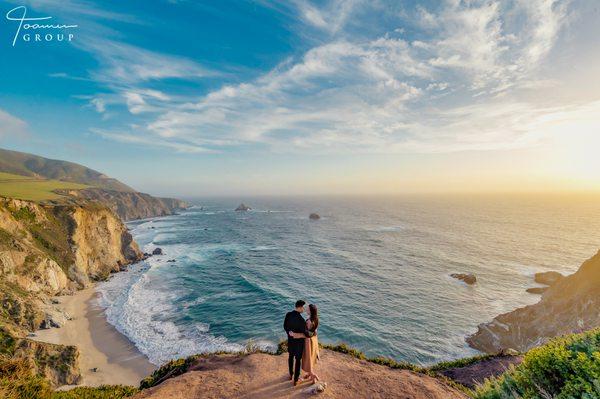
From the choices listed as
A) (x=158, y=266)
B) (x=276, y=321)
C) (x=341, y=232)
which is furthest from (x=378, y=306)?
(x=341, y=232)

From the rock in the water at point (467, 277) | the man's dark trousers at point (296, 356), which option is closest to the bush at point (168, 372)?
the man's dark trousers at point (296, 356)

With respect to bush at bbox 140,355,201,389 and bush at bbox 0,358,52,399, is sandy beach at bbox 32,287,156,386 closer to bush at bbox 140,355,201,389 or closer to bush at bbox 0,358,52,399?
bush at bbox 140,355,201,389

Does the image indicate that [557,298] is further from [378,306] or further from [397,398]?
[397,398]

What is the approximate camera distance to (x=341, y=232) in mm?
103562

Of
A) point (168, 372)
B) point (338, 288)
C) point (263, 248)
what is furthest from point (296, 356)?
point (263, 248)

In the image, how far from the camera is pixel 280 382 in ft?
36.9

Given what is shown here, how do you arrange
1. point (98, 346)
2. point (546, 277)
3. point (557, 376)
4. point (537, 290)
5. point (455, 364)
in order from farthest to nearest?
point (546, 277) < point (537, 290) < point (98, 346) < point (455, 364) < point (557, 376)

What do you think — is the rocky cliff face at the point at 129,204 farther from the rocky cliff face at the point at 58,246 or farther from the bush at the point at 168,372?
the bush at the point at 168,372

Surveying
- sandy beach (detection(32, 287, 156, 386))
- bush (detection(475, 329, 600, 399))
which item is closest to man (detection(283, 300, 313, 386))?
bush (detection(475, 329, 600, 399))

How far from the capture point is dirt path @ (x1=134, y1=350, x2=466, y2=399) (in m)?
10.8

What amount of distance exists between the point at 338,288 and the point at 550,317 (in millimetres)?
28530

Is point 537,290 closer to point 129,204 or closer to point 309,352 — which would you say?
point 309,352

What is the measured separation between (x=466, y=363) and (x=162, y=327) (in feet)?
115

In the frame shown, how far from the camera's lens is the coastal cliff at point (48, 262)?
84.2 ft
